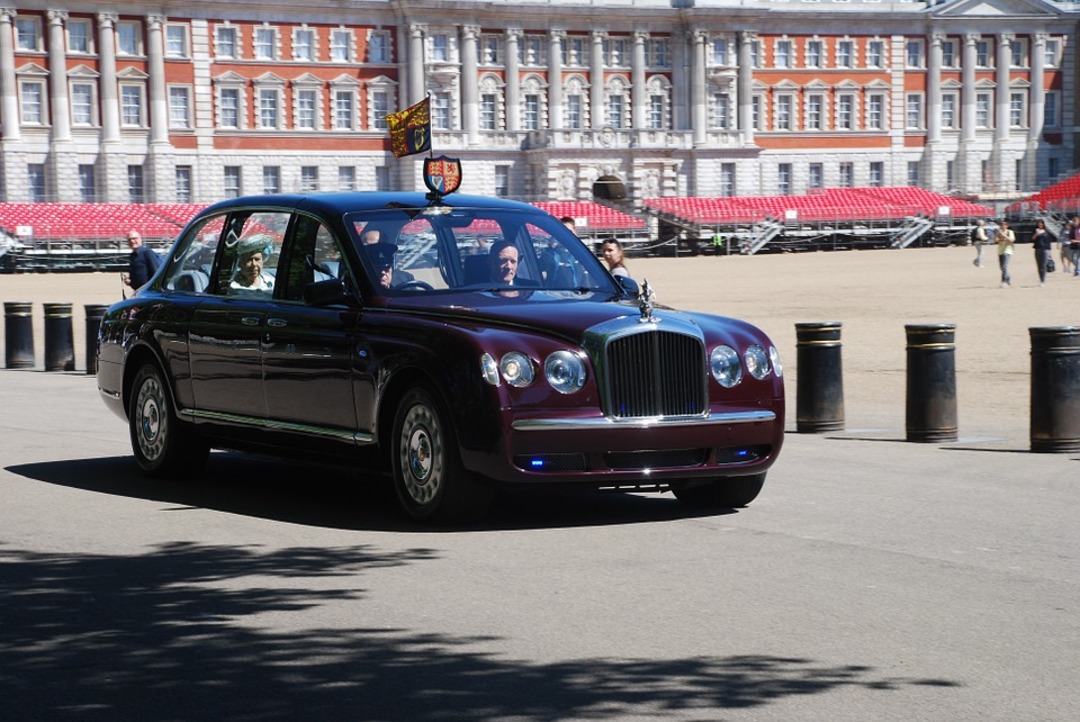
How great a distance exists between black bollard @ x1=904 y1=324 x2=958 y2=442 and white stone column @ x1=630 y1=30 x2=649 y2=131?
79.7 metres

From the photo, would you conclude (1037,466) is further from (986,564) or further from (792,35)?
(792,35)

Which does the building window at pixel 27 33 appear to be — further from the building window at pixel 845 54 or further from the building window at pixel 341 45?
the building window at pixel 845 54

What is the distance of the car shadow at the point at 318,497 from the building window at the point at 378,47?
76.1 metres

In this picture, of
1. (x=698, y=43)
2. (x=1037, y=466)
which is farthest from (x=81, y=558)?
(x=698, y=43)

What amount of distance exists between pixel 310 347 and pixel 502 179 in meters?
80.2

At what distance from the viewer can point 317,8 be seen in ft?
278

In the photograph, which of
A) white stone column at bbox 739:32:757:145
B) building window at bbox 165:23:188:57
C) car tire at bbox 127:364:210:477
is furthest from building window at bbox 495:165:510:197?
car tire at bbox 127:364:210:477

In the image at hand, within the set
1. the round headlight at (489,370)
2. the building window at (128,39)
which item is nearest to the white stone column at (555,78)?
the building window at (128,39)

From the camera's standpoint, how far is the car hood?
9.20 metres

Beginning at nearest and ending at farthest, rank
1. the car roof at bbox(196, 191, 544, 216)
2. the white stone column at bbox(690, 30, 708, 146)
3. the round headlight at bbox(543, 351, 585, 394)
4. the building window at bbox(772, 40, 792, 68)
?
the round headlight at bbox(543, 351, 585, 394), the car roof at bbox(196, 191, 544, 216), the white stone column at bbox(690, 30, 708, 146), the building window at bbox(772, 40, 792, 68)

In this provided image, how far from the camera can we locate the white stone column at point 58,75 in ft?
257

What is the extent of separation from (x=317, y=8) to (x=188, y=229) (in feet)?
246

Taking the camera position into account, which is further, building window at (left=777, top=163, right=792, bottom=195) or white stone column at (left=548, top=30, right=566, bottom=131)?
building window at (left=777, top=163, right=792, bottom=195)

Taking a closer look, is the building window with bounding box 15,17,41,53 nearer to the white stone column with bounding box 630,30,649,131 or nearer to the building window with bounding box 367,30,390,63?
the building window with bounding box 367,30,390,63
